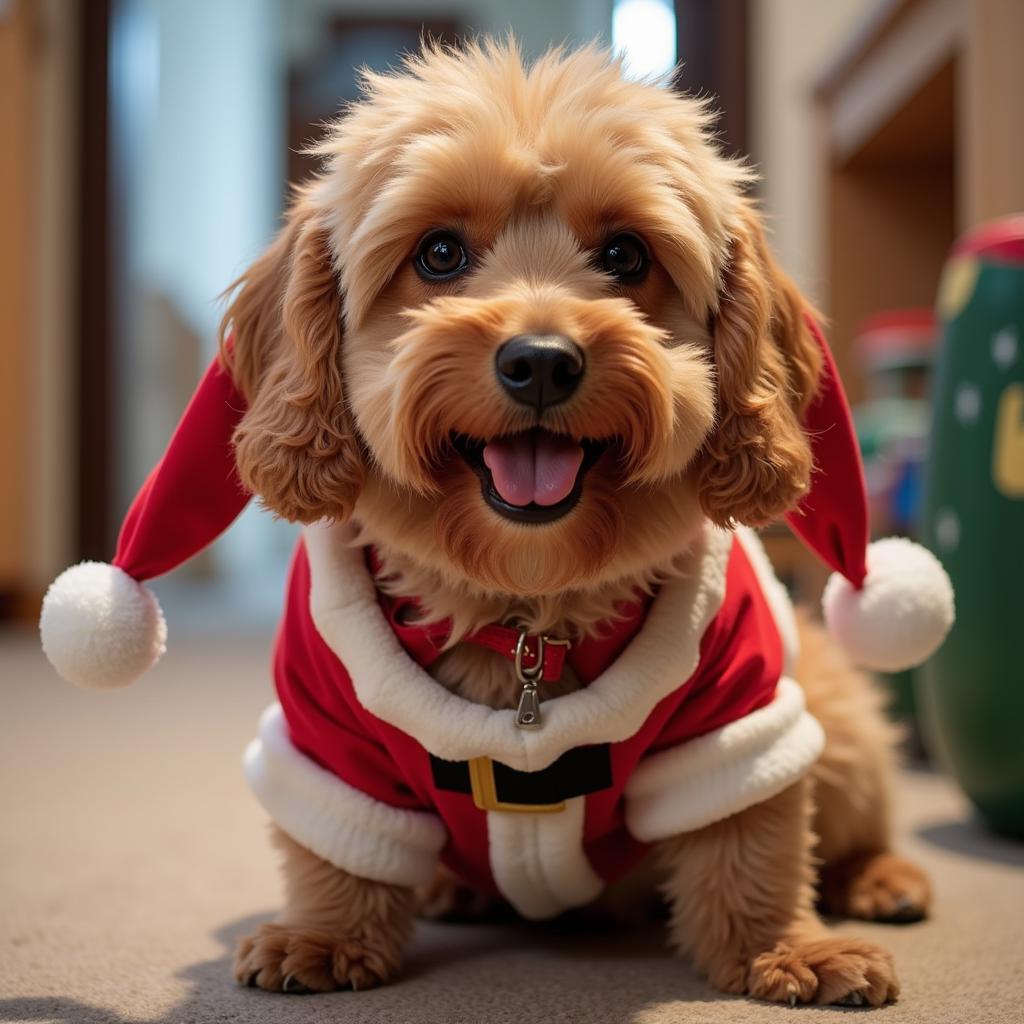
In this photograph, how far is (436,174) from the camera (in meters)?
0.97

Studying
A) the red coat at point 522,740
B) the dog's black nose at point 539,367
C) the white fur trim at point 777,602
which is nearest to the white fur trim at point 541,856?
the red coat at point 522,740

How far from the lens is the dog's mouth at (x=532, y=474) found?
3.06 ft

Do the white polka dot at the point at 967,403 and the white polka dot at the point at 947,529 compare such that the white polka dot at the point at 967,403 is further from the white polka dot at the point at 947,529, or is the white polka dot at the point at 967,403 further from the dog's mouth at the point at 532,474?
the dog's mouth at the point at 532,474

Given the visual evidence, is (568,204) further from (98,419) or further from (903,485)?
(98,419)

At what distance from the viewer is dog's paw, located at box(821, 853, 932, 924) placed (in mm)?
1258

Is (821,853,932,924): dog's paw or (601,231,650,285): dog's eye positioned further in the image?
(821,853,932,924): dog's paw

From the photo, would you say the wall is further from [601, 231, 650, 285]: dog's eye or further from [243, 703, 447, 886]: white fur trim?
[243, 703, 447, 886]: white fur trim

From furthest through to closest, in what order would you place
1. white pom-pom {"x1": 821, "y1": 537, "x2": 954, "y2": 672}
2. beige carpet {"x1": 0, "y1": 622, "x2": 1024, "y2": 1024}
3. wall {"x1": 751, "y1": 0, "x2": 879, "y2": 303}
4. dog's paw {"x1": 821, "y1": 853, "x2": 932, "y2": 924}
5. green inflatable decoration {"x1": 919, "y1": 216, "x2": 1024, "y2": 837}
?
wall {"x1": 751, "y1": 0, "x2": 879, "y2": 303} < green inflatable decoration {"x1": 919, "y1": 216, "x2": 1024, "y2": 837} < dog's paw {"x1": 821, "y1": 853, "x2": 932, "y2": 924} < white pom-pom {"x1": 821, "y1": 537, "x2": 954, "y2": 672} < beige carpet {"x1": 0, "y1": 622, "x2": 1024, "y2": 1024}

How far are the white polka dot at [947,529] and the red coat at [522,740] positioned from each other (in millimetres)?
608

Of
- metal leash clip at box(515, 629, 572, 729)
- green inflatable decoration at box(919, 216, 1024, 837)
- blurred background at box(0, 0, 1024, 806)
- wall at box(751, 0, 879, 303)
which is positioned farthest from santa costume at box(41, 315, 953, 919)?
wall at box(751, 0, 879, 303)

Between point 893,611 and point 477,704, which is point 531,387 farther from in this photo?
point 893,611

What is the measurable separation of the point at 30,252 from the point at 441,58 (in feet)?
11.9

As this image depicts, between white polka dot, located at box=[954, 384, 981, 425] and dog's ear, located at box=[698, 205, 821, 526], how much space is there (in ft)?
2.19

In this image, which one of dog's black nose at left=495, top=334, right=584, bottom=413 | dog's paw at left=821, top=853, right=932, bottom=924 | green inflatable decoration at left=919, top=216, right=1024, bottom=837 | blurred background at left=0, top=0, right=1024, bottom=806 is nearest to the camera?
dog's black nose at left=495, top=334, right=584, bottom=413
